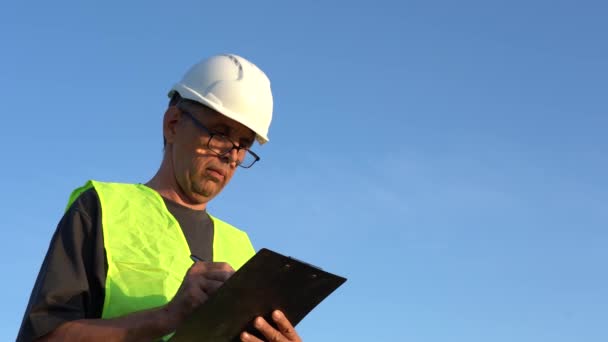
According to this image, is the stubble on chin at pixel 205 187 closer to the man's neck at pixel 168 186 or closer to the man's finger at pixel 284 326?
the man's neck at pixel 168 186

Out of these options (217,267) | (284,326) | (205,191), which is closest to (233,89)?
(205,191)

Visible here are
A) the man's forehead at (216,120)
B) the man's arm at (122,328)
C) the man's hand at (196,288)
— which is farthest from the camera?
the man's forehead at (216,120)

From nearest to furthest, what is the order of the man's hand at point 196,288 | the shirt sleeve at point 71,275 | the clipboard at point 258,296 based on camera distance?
the clipboard at point 258,296 → the man's hand at point 196,288 → the shirt sleeve at point 71,275

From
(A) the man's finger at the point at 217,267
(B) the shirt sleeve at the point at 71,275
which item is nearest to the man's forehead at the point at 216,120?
(B) the shirt sleeve at the point at 71,275

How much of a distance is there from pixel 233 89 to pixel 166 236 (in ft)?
3.66

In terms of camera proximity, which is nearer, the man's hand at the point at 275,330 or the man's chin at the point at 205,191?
the man's hand at the point at 275,330

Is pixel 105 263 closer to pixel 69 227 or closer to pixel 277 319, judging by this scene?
pixel 69 227

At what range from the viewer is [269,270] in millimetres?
4672

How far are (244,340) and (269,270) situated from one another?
0.56m

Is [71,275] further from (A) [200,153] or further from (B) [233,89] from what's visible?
(B) [233,89]

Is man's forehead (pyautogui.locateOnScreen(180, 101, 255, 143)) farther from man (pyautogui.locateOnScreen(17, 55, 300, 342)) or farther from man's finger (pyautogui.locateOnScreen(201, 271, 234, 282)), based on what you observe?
man's finger (pyautogui.locateOnScreen(201, 271, 234, 282))

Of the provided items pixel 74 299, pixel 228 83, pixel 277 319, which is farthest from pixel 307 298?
pixel 228 83

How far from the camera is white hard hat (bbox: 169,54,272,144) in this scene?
6.09m

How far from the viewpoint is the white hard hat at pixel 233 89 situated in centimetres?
609
